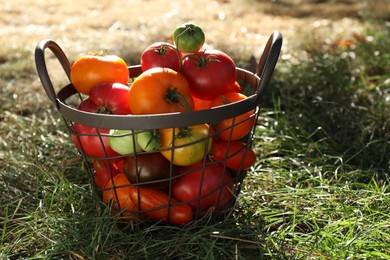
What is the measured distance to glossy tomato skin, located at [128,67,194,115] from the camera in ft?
4.78

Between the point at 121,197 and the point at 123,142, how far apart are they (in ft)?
0.67

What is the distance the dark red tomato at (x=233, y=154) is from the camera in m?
1.59

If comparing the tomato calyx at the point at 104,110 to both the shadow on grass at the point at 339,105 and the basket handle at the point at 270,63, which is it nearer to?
the basket handle at the point at 270,63

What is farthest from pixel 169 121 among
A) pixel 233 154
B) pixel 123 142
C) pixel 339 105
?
pixel 339 105

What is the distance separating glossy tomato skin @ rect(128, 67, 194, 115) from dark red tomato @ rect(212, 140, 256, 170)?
0.54 feet

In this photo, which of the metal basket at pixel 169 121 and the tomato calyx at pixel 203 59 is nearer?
the metal basket at pixel 169 121

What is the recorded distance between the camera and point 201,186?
5.08ft

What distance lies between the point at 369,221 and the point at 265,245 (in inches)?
12.4

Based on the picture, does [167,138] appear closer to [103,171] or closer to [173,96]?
[173,96]

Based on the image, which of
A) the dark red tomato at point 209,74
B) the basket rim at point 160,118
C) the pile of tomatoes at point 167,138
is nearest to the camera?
the basket rim at point 160,118

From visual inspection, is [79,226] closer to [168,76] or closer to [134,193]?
[134,193]

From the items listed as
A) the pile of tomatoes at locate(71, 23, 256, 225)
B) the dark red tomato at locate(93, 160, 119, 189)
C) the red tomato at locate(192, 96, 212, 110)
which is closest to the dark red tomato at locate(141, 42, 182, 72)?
the pile of tomatoes at locate(71, 23, 256, 225)

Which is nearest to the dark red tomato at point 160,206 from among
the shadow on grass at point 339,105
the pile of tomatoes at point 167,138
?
the pile of tomatoes at point 167,138

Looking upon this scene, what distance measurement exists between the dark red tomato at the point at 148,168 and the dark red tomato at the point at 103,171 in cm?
11
